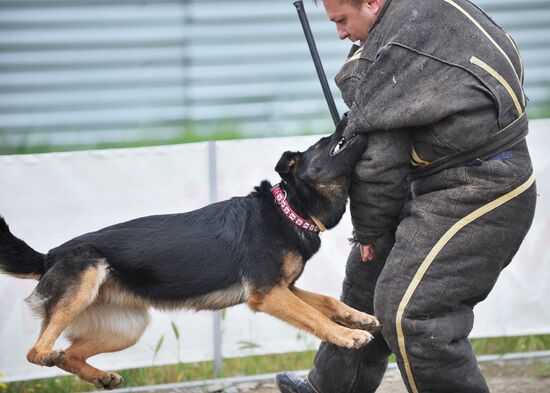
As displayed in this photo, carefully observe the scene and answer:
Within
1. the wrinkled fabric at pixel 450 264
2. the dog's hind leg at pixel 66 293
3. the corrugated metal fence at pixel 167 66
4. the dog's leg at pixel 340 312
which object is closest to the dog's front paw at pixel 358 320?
the dog's leg at pixel 340 312

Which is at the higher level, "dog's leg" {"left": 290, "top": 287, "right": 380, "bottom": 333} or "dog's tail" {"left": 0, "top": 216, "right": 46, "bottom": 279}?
"dog's tail" {"left": 0, "top": 216, "right": 46, "bottom": 279}

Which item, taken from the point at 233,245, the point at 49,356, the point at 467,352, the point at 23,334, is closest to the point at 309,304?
the point at 233,245

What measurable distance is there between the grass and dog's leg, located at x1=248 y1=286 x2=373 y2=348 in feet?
4.80

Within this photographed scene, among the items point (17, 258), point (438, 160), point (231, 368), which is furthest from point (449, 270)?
point (231, 368)

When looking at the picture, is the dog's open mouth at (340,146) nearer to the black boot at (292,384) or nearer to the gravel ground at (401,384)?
the black boot at (292,384)

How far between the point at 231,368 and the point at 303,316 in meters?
1.65

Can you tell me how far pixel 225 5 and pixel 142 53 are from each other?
79 cm

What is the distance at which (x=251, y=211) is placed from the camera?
424 cm

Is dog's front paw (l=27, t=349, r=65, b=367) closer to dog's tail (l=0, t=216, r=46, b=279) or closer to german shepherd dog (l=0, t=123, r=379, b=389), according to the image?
german shepherd dog (l=0, t=123, r=379, b=389)

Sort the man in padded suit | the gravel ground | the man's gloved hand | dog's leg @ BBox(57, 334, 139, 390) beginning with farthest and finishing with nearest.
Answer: the gravel ground, dog's leg @ BBox(57, 334, 139, 390), the man's gloved hand, the man in padded suit

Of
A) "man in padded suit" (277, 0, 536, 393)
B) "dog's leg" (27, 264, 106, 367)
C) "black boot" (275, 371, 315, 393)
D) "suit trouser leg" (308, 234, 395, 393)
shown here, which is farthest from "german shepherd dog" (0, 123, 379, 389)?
"black boot" (275, 371, 315, 393)

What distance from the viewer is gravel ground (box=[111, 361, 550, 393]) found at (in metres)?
5.30

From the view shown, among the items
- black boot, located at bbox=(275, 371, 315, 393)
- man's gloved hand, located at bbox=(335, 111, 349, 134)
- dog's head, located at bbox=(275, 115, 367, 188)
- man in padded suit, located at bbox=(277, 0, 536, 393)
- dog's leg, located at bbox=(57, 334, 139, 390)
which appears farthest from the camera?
black boot, located at bbox=(275, 371, 315, 393)

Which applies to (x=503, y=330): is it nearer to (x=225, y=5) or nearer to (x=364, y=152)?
(x=364, y=152)
